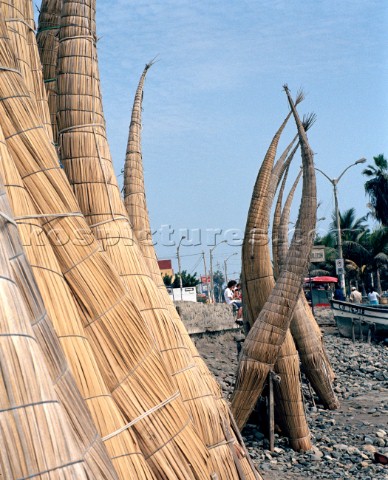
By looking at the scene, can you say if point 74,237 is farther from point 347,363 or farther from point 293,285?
point 347,363

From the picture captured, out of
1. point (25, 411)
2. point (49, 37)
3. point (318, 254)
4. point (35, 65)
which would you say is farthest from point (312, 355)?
point (318, 254)

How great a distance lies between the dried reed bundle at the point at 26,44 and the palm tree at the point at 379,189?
1365 inches

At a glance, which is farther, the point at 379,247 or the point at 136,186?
the point at 379,247

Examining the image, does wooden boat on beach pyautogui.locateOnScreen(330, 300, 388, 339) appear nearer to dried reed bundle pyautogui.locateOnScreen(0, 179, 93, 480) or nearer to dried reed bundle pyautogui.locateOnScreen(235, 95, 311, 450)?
dried reed bundle pyautogui.locateOnScreen(235, 95, 311, 450)

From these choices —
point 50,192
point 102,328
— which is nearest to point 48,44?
point 50,192

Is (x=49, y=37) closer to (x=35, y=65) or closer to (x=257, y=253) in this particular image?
(x=35, y=65)

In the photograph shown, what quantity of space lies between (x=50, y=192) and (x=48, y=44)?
99.4 inches

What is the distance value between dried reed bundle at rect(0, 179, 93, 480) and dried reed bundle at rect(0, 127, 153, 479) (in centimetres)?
126

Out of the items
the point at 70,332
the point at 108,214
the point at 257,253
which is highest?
the point at 108,214

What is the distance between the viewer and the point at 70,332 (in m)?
3.47

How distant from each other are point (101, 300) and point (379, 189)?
36.2 m

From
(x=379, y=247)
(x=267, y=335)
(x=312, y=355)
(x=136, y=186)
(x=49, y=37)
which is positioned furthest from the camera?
(x=379, y=247)

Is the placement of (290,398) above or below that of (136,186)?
below

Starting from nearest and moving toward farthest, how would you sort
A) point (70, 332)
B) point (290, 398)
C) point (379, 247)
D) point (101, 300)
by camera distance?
1. point (70, 332)
2. point (101, 300)
3. point (290, 398)
4. point (379, 247)
